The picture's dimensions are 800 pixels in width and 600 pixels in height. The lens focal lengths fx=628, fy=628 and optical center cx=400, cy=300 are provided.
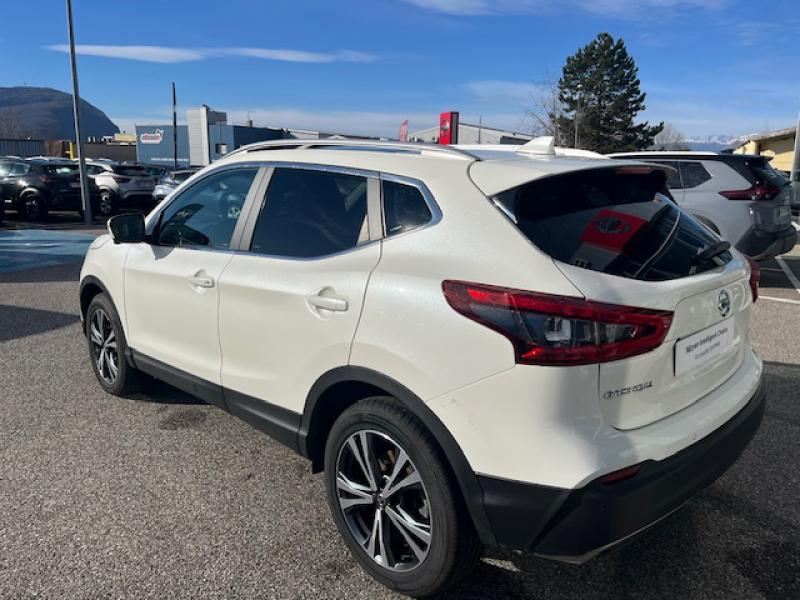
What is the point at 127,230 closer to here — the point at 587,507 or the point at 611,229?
the point at 611,229

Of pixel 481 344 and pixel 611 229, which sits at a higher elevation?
pixel 611 229

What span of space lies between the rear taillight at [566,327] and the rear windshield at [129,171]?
65.1 ft

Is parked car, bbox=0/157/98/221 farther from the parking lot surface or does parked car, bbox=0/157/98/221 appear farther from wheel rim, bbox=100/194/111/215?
the parking lot surface

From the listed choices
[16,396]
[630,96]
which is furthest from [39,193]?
[630,96]

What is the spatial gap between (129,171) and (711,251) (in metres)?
20.0

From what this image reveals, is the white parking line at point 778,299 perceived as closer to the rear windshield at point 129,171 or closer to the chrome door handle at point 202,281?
the chrome door handle at point 202,281

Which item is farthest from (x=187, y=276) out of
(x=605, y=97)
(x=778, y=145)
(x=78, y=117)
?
(x=605, y=97)

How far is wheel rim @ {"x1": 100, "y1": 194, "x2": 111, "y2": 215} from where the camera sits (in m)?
19.0

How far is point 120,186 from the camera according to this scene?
1900 centimetres

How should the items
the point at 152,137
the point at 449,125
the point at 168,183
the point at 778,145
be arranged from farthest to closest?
the point at 152,137
the point at 778,145
the point at 168,183
the point at 449,125

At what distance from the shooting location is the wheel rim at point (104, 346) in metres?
4.33

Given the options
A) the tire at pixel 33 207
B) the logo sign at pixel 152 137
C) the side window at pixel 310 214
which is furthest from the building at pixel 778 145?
the logo sign at pixel 152 137

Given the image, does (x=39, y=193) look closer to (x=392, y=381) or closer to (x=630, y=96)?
(x=392, y=381)

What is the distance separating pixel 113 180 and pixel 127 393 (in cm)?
1665
